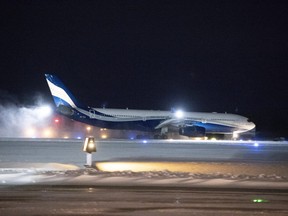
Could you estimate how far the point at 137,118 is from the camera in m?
73.6

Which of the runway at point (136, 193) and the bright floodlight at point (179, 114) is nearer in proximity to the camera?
the runway at point (136, 193)

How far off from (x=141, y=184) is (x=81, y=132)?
203 ft

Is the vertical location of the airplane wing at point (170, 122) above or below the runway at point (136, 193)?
above

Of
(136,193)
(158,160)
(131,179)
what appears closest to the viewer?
(136,193)

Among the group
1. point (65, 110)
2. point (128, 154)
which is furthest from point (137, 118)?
point (128, 154)

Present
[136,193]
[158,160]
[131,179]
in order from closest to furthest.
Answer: [136,193] < [131,179] < [158,160]

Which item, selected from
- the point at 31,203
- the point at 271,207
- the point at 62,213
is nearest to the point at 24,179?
the point at 31,203

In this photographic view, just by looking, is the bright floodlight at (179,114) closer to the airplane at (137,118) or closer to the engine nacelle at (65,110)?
the airplane at (137,118)

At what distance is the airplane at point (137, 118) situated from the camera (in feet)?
233

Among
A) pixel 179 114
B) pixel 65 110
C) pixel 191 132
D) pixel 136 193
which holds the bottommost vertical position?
pixel 136 193

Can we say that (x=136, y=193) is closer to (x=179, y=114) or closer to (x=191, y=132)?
(x=191, y=132)

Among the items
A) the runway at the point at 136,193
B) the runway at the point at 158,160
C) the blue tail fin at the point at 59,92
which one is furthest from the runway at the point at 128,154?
the blue tail fin at the point at 59,92

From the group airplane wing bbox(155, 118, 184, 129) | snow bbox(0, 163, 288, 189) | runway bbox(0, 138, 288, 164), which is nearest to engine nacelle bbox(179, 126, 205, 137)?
airplane wing bbox(155, 118, 184, 129)

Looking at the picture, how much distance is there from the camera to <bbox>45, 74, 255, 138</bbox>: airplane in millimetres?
71062
